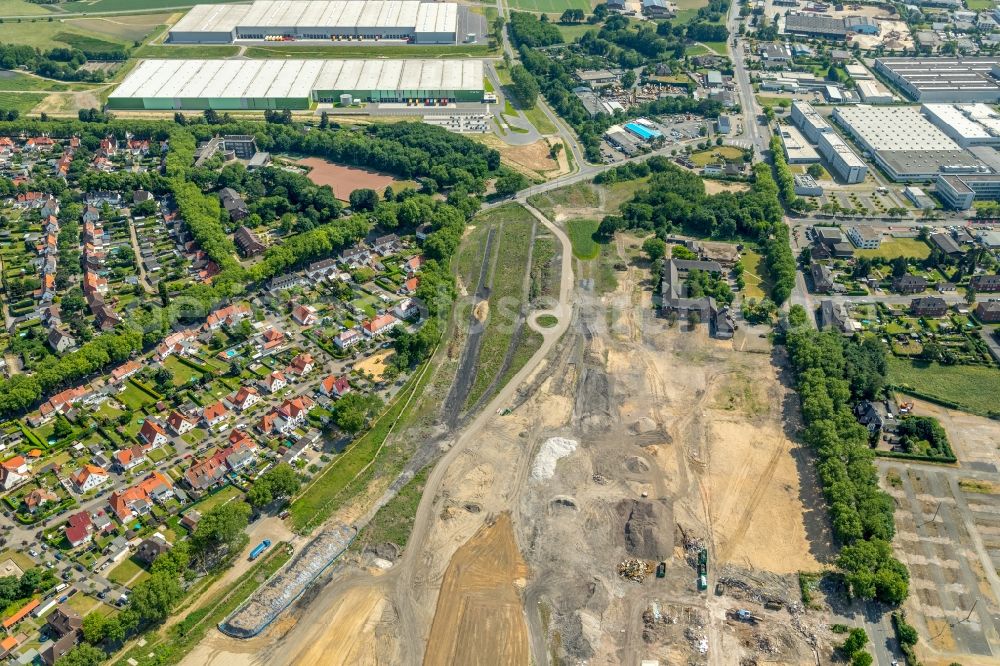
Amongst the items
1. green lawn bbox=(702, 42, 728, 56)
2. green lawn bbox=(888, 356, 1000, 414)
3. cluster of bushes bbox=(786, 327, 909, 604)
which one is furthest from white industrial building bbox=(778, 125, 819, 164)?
green lawn bbox=(888, 356, 1000, 414)

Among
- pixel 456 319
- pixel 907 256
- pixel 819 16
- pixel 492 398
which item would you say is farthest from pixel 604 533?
pixel 819 16

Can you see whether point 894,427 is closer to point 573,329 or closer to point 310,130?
point 573,329

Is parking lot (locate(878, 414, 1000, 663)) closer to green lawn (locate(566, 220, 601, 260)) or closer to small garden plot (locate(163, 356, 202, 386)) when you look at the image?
green lawn (locate(566, 220, 601, 260))

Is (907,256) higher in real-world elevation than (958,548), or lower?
higher

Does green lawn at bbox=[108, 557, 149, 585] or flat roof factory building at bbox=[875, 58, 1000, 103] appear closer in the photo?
green lawn at bbox=[108, 557, 149, 585]

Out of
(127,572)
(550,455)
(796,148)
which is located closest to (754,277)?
(550,455)

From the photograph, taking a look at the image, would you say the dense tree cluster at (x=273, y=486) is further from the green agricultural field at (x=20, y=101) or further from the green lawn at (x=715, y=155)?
the green agricultural field at (x=20, y=101)
